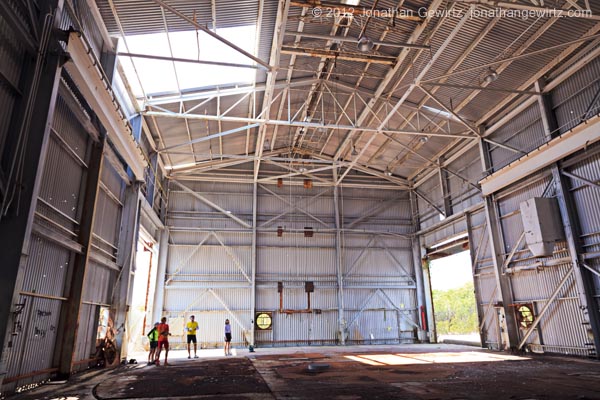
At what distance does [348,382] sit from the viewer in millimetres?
9305

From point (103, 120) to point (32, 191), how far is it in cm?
541

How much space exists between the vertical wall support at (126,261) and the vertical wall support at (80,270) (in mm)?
4036

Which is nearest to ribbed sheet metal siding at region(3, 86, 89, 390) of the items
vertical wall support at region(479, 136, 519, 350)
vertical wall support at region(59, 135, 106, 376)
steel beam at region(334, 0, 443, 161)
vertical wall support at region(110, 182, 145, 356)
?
vertical wall support at region(59, 135, 106, 376)

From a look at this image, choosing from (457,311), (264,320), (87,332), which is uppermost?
(457,311)

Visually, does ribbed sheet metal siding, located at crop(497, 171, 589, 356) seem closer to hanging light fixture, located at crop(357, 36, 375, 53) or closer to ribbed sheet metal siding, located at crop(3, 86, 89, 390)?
hanging light fixture, located at crop(357, 36, 375, 53)

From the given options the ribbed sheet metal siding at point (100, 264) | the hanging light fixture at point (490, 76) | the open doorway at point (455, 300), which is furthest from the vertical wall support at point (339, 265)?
the open doorway at point (455, 300)

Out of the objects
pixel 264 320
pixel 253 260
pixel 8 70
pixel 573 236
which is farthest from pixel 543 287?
pixel 8 70

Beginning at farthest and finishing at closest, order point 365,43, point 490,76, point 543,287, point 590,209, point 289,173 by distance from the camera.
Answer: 1. point 289,173
2. point 543,287
3. point 490,76
4. point 590,209
5. point 365,43

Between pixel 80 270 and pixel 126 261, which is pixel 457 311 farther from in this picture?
pixel 80 270

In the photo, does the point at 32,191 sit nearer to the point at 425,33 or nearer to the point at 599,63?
the point at 425,33

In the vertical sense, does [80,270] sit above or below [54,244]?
below

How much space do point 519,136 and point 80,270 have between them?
19.5 meters

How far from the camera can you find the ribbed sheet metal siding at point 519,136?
1780 centimetres

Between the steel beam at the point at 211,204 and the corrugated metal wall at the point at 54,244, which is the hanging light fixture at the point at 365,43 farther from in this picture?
the steel beam at the point at 211,204
